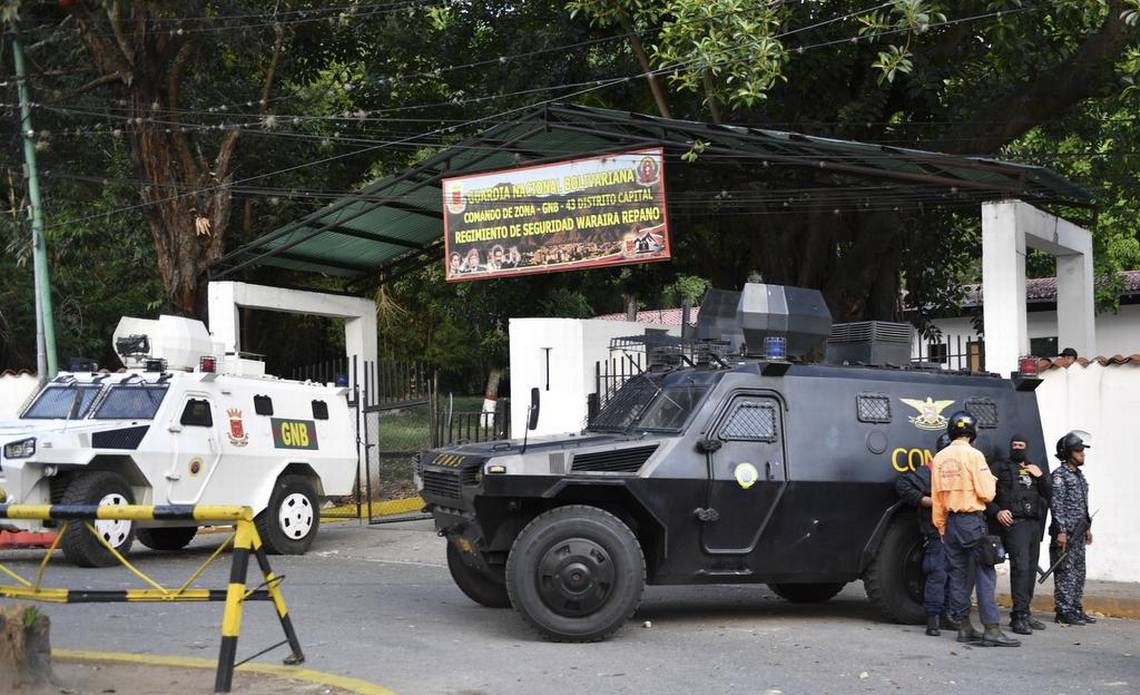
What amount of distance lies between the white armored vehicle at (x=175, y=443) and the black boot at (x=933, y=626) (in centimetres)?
752

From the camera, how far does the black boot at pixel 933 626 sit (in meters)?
9.65

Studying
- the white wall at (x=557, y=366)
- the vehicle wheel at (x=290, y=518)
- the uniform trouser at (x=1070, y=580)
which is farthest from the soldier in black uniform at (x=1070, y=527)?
the vehicle wheel at (x=290, y=518)

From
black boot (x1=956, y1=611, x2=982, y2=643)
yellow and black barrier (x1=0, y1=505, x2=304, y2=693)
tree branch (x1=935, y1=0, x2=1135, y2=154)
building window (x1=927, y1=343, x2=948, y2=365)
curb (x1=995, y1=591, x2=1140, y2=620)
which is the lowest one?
curb (x1=995, y1=591, x2=1140, y2=620)

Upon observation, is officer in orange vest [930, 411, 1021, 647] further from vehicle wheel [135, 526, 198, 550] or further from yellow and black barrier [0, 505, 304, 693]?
vehicle wheel [135, 526, 198, 550]

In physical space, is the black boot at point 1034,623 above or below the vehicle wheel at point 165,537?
below

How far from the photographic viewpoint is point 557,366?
55.9 feet

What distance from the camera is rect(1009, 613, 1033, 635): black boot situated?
32.3 ft

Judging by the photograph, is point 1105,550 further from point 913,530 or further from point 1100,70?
point 1100,70

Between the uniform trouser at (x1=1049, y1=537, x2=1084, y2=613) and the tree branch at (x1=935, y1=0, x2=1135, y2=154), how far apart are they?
9009 mm

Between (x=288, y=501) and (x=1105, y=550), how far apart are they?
882 centimetres

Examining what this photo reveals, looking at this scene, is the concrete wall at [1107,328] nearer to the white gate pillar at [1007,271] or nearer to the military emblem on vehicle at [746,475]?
the white gate pillar at [1007,271]

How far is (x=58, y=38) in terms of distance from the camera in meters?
22.4

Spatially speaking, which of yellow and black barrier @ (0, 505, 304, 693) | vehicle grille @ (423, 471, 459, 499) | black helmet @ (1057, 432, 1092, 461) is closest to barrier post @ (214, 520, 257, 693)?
yellow and black barrier @ (0, 505, 304, 693)

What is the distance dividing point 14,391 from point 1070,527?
51.1 feet
